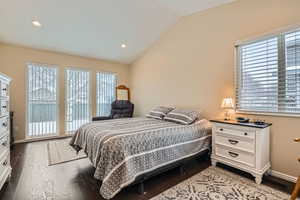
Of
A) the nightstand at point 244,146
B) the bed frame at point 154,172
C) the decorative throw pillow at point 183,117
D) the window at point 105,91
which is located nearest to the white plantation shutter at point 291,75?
the nightstand at point 244,146

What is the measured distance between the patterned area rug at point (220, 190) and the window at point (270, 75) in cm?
114

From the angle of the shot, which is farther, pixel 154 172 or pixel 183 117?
pixel 183 117

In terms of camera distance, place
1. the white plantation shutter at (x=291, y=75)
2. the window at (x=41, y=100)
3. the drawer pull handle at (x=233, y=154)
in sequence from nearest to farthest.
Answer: the white plantation shutter at (x=291, y=75), the drawer pull handle at (x=233, y=154), the window at (x=41, y=100)

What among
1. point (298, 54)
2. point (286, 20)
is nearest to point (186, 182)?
point (298, 54)

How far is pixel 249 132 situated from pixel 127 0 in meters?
3.16

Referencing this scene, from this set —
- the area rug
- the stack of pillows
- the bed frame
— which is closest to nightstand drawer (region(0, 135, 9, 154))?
the area rug

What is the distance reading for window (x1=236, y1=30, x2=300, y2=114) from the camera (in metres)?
2.14

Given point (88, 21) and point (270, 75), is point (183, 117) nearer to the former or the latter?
point (270, 75)

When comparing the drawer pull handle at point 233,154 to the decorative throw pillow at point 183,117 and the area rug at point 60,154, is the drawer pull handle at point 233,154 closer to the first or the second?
the decorative throw pillow at point 183,117

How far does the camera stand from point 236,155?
7.65ft

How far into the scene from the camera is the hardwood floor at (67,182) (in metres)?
1.83

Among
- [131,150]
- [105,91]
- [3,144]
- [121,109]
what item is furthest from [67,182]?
[105,91]

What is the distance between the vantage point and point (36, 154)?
314 cm

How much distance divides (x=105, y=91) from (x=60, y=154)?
2.68m
